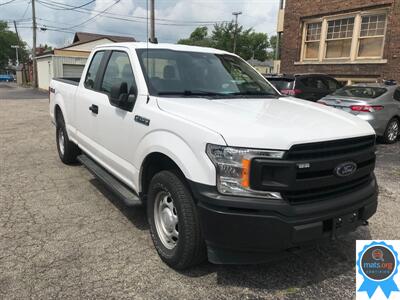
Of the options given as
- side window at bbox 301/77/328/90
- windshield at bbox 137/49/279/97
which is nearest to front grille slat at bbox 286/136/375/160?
windshield at bbox 137/49/279/97

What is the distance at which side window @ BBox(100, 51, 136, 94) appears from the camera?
160 inches

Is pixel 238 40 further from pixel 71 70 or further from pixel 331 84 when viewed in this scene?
pixel 331 84

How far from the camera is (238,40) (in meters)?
63.2

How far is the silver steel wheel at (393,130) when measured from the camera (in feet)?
30.7

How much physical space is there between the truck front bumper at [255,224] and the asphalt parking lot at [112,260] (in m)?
0.27

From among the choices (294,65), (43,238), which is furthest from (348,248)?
(294,65)

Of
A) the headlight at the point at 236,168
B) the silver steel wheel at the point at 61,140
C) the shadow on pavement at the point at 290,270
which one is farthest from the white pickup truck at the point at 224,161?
the silver steel wheel at the point at 61,140

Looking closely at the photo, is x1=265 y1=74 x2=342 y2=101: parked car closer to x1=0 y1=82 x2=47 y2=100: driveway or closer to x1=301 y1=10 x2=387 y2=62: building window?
x1=301 y1=10 x2=387 y2=62: building window

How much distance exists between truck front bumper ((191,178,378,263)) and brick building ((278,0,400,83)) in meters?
13.4

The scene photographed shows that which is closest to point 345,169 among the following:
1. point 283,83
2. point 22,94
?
point 283,83

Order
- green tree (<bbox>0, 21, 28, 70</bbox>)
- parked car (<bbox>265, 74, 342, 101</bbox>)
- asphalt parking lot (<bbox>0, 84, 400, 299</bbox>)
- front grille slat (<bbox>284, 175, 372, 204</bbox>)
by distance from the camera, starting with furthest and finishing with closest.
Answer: green tree (<bbox>0, 21, 28, 70</bbox>) → parked car (<bbox>265, 74, 342, 101</bbox>) → asphalt parking lot (<bbox>0, 84, 400, 299</bbox>) → front grille slat (<bbox>284, 175, 372, 204</bbox>)

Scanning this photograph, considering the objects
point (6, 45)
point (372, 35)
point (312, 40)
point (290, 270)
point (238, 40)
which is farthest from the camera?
point (6, 45)

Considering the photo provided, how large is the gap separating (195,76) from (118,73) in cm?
97

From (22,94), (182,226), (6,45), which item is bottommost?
(22,94)
